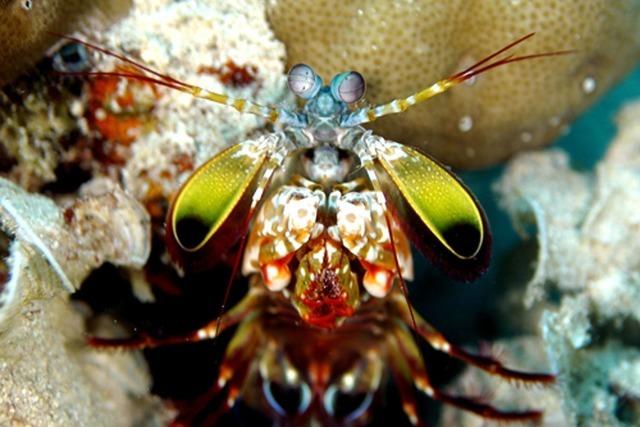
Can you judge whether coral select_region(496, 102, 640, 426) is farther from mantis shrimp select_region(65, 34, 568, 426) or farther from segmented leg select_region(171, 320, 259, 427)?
segmented leg select_region(171, 320, 259, 427)

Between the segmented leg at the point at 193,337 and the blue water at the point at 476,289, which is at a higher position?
the blue water at the point at 476,289

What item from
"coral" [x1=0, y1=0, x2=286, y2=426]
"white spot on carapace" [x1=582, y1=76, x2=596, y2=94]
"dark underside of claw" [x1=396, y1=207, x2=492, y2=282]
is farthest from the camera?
"white spot on carapace" [x1=582, y1=76, x2=596, y2=94]

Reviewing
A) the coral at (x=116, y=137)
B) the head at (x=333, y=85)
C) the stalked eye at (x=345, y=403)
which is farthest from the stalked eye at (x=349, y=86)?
the stalked eye at (x=345, y=403)

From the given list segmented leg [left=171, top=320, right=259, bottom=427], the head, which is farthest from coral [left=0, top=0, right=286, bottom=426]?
the head

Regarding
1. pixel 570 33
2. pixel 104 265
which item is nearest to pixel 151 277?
pixel 104 265

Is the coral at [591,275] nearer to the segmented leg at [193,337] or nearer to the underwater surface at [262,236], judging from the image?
the underwater surface at [262,236]
